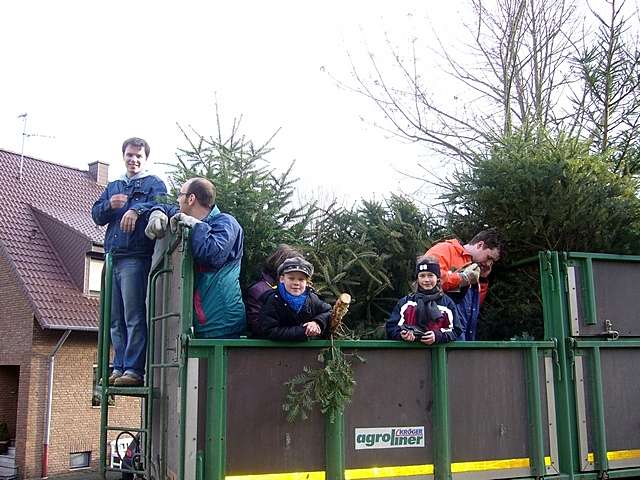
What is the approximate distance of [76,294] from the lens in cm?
2106

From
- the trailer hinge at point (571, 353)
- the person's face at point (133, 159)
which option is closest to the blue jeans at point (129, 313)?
the person's face at point (133, 159)

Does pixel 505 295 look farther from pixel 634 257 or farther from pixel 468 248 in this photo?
pixel 634 257

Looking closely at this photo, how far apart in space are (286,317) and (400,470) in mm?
1101

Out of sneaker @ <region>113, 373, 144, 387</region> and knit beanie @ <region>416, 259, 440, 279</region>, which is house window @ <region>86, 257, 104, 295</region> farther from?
knit beanie @ <region>416, 259, 440, 279</region>

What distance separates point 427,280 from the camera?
182 inches

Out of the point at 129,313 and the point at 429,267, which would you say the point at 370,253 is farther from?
the point at 129,313

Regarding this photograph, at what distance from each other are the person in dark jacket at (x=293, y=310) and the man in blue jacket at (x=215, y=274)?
246mm

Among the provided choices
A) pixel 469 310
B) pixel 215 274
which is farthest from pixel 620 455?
pixel 215 274

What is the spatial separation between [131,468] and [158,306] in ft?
3.57

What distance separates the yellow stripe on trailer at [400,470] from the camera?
3773 millimetres

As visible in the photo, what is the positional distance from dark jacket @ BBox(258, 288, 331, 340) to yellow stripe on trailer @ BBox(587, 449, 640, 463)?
210 centimetres

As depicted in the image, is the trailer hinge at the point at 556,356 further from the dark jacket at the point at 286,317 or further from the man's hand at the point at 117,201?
the man's hand at the point at 117,201

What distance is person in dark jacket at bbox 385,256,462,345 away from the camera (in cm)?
414

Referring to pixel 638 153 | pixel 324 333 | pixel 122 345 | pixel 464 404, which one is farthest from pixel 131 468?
pixel 638 153
